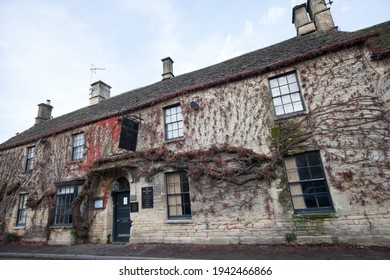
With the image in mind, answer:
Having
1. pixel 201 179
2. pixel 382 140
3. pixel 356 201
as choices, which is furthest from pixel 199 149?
pixel 382 140

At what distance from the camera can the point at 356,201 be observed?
20.9ft

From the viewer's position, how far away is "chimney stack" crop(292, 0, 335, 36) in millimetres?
10195

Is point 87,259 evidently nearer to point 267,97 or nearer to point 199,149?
point 199,149

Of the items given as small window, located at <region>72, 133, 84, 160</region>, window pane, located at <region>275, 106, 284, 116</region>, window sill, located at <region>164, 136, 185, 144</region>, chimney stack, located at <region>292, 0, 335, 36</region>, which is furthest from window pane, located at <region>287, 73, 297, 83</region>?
small window, located at <region>72, 133, 84, 160</region>

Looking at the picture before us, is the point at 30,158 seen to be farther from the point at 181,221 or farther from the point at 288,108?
the point at 288,108

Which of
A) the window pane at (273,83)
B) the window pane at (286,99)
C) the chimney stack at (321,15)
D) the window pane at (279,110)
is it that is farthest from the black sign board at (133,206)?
the chimney stack at (321,15)

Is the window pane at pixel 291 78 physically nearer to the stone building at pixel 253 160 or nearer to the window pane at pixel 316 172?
the stone building at pixel 253 160

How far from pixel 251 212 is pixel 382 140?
484 centimetres

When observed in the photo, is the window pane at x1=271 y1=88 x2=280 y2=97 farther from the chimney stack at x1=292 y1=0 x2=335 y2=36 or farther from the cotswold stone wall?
the chimney stack at x1=292 y1=0 x2=335 y2=36

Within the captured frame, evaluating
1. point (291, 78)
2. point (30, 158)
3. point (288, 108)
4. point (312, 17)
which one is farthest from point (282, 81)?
point (30, 158)

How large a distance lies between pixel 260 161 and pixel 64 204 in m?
10.8

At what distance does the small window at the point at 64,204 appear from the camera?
1091 cm

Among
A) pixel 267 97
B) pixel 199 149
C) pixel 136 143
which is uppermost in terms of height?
pixel 267 97

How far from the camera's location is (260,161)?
7668 millimetres
